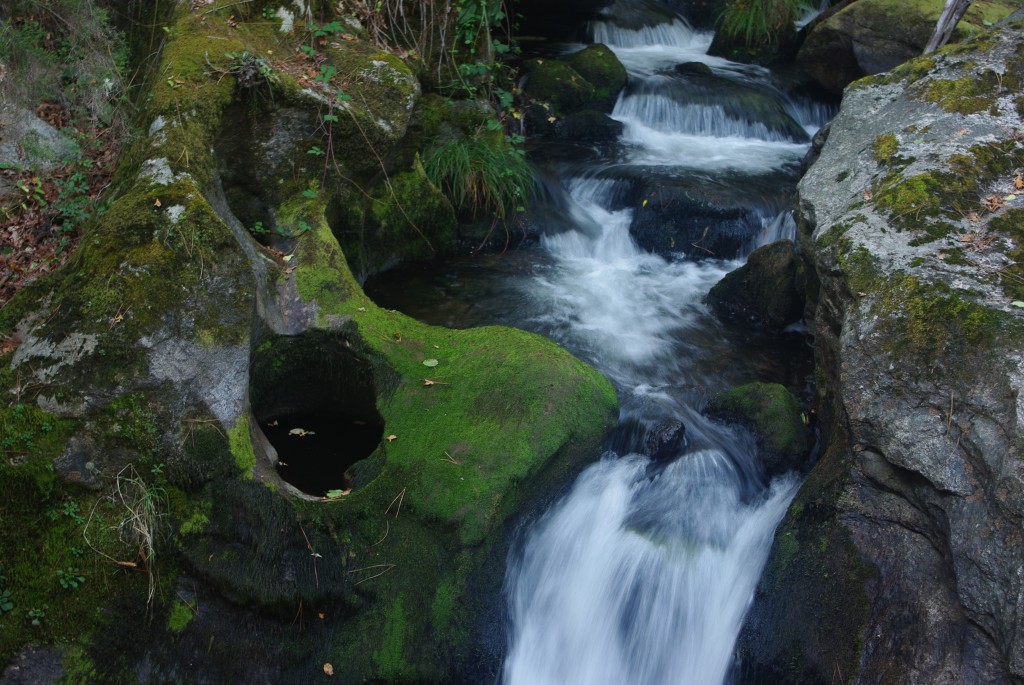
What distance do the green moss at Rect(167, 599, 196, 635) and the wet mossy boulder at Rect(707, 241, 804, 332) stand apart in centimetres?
543

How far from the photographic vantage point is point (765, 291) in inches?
282

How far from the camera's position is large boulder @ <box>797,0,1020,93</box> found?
1027 centimetres

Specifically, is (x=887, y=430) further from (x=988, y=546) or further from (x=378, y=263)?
(x=378, y=263)

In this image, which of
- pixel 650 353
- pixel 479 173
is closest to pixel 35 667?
pixel 650 353

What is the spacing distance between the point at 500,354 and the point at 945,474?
8.77 feet

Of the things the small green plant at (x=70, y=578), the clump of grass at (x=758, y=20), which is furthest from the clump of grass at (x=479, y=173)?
the clump of grass at (x=758, y=20)

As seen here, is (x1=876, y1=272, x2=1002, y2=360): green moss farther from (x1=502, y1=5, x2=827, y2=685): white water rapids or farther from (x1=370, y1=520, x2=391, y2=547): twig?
(x1=370, y1=520, x2=391, y2=547): twig

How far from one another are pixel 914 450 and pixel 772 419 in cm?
134

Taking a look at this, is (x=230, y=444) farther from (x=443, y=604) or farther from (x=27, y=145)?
(x=27, y=145)

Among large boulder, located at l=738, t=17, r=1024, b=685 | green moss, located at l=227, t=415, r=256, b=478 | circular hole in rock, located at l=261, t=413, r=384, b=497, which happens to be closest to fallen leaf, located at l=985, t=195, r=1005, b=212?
large boulder, located at l=738, t=17, r=1024, b=685

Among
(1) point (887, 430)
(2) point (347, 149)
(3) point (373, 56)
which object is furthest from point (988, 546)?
(3) point (373, 56)

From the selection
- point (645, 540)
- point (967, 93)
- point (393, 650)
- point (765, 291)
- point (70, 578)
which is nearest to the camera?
point (70, 578)

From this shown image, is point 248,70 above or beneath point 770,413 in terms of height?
above

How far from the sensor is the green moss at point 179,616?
12.1 ft
